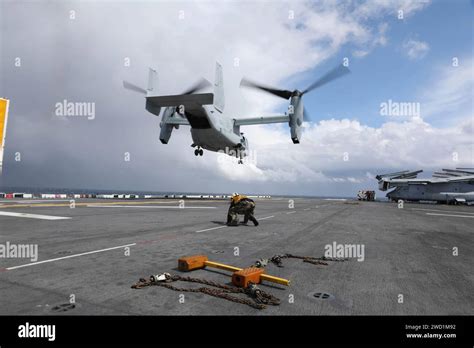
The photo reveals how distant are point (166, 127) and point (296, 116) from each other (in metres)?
19.5

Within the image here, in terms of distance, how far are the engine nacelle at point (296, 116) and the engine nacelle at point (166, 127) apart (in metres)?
18.0

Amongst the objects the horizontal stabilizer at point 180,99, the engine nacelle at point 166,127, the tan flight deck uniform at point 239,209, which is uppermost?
the engine nacelle at point 166,127

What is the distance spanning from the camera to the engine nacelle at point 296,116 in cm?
4016

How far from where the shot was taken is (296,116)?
4062 cm

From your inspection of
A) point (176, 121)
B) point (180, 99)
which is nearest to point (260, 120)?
point (176, 121)

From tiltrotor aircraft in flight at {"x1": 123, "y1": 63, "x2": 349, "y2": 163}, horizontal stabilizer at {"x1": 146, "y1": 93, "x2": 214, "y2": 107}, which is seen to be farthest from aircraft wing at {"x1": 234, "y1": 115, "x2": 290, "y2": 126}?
horizontal stabilizer at {"x1": 146, "y1": 93, "x2": 214, "y2": 107}

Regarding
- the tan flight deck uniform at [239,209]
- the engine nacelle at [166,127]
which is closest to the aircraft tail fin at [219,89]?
the engine nacelle at [166,127]

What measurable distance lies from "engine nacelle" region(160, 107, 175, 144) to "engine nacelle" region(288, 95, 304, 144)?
18027 millimetres

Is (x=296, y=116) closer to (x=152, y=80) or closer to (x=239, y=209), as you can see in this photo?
(x=152, y=80)

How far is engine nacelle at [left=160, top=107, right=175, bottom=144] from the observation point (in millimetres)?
43000

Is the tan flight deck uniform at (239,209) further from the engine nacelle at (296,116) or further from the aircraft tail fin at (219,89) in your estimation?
the engine nacelle at (296,116)
